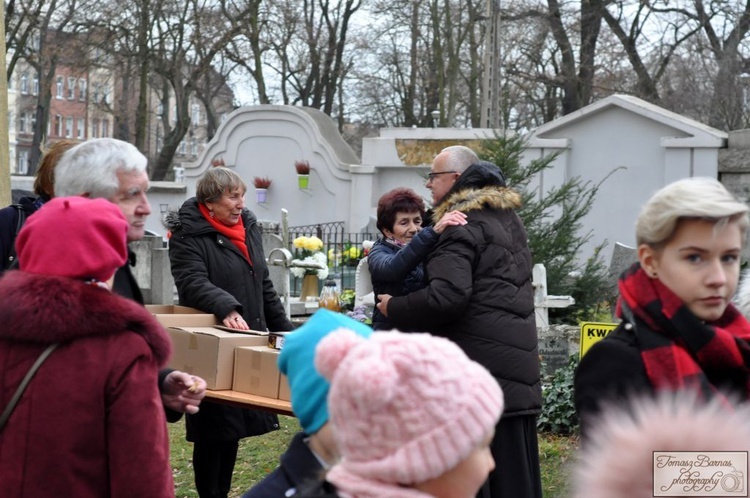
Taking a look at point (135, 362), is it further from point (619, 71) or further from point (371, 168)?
point (619, 71)

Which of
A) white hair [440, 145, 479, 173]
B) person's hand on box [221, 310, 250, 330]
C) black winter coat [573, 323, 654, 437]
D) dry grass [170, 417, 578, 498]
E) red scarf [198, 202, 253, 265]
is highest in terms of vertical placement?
white hair [440, 145, 479, 173]

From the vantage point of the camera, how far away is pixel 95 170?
3.28 meters

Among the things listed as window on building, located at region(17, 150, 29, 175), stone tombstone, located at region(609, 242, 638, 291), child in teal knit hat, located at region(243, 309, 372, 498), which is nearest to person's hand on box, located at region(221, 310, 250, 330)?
child in teal knit hat, located at region(243, 309, 372, 498)

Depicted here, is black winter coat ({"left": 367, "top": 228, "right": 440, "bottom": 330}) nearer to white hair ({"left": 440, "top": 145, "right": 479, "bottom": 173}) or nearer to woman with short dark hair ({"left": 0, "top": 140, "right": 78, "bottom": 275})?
white hair ({"left": 440, "top": 145, "right": 479, "bottom": 173})

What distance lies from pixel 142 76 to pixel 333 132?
1269 cm

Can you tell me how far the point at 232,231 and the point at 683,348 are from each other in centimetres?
332

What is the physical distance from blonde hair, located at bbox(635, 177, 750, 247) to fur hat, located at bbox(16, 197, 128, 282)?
1343mm

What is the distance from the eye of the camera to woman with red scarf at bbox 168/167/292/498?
5066 millimetres

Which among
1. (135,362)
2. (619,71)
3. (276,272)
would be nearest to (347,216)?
(276,272)

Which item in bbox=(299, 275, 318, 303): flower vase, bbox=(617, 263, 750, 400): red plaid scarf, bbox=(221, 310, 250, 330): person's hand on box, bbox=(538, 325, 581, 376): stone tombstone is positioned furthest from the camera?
bbox=(299, 275, 318, 303): flower vase

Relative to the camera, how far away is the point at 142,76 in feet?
107

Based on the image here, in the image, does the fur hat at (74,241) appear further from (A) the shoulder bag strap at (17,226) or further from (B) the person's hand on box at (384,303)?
(B) the person's hand on box at (384,303)

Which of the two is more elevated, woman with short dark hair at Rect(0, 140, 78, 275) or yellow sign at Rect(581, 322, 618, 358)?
woman with short dark hair at Rect(0, 140, 78, 275)

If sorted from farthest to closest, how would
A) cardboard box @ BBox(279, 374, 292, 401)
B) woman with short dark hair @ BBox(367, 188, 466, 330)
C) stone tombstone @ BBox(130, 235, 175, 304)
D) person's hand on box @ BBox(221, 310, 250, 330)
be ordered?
stone tombstone @ BBox(130, 235, 175, 304)
person's hand on box @ BBox(221, 310, 250, 330)
woman with short dark hair @ BBox(367, 188, 466, 330)
cardboard box @ BBox(279, 374, 292, 401)
